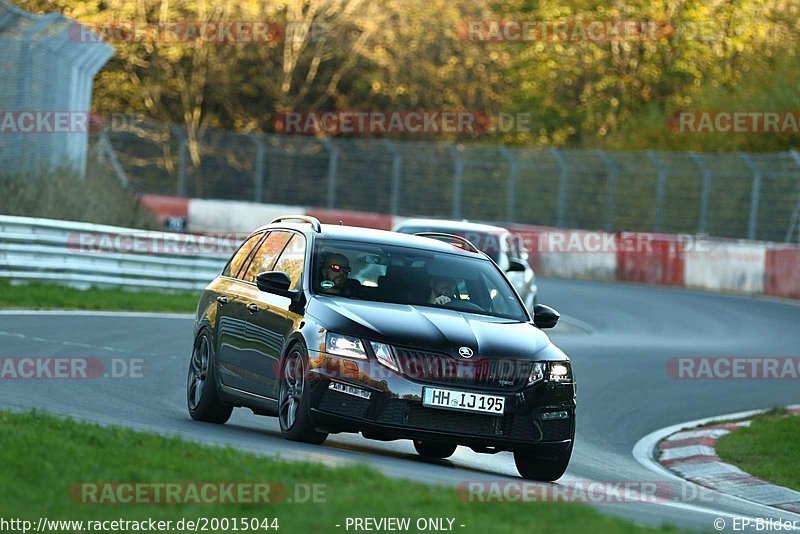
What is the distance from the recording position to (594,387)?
17.3 m

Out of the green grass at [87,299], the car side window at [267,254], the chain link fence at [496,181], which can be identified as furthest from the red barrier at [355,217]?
the car side window at [267,254]

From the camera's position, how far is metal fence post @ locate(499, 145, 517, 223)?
39.3 metres

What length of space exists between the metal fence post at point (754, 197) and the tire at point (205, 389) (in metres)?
24.2

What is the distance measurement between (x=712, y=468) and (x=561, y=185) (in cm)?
2628

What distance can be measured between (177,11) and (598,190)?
16.6m

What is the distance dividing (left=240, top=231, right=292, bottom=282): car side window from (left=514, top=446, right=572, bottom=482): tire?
2332mm

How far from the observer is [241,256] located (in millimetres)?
12031

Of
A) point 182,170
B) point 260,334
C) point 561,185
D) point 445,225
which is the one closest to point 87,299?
point 445,225

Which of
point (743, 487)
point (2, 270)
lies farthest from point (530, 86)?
point (743, 487)

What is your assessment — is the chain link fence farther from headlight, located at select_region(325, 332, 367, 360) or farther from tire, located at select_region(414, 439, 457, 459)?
headlight, located at select_region(325, 332, 367, 360)

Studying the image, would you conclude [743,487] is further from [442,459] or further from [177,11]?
[177,11]

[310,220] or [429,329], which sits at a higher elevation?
[310,220]

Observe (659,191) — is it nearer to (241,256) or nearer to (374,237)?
(241,256)

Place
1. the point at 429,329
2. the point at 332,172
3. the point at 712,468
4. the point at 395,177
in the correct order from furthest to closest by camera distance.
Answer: the point at 332,172 → the point at 395,177 → the point at 712,468 → the point at 429,329
